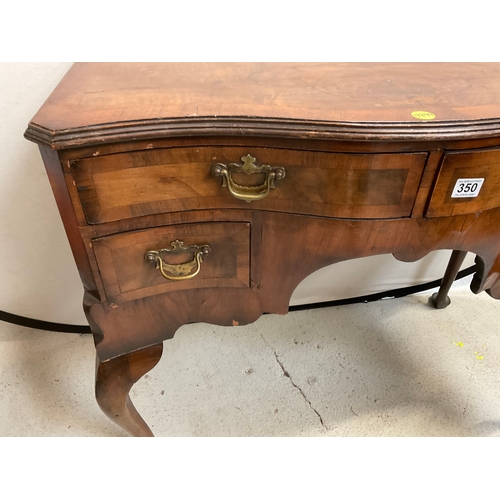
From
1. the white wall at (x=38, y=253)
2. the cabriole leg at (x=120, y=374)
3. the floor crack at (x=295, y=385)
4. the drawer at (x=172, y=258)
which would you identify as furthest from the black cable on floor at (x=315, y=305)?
the drawer at (x=172, y=258)

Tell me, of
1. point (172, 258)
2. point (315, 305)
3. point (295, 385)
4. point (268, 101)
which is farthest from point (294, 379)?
point (268, 101)

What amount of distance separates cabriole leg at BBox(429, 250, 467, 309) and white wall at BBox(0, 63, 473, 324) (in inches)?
3.5

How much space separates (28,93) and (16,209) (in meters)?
0.28

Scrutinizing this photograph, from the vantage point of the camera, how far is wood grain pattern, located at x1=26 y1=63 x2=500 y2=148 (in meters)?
0.49

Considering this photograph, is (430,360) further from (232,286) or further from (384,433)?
(232,286)

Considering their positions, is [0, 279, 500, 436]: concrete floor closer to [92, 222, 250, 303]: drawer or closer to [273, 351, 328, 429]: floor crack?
[273, 351, 328, 429]: floor crack

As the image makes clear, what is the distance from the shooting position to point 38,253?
1047mm

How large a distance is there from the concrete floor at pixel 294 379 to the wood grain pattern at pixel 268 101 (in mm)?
781

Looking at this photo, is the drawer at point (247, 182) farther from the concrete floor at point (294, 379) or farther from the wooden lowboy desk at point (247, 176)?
the concrete floor at point (294, 379)

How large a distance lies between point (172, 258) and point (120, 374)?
26cm

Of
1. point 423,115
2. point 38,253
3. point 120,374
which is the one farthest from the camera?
point 38,253

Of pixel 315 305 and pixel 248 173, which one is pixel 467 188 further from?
pixel 315 305

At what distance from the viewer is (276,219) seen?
0.59 meters

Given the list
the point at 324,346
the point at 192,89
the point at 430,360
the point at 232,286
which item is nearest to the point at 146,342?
the point at 232,286
